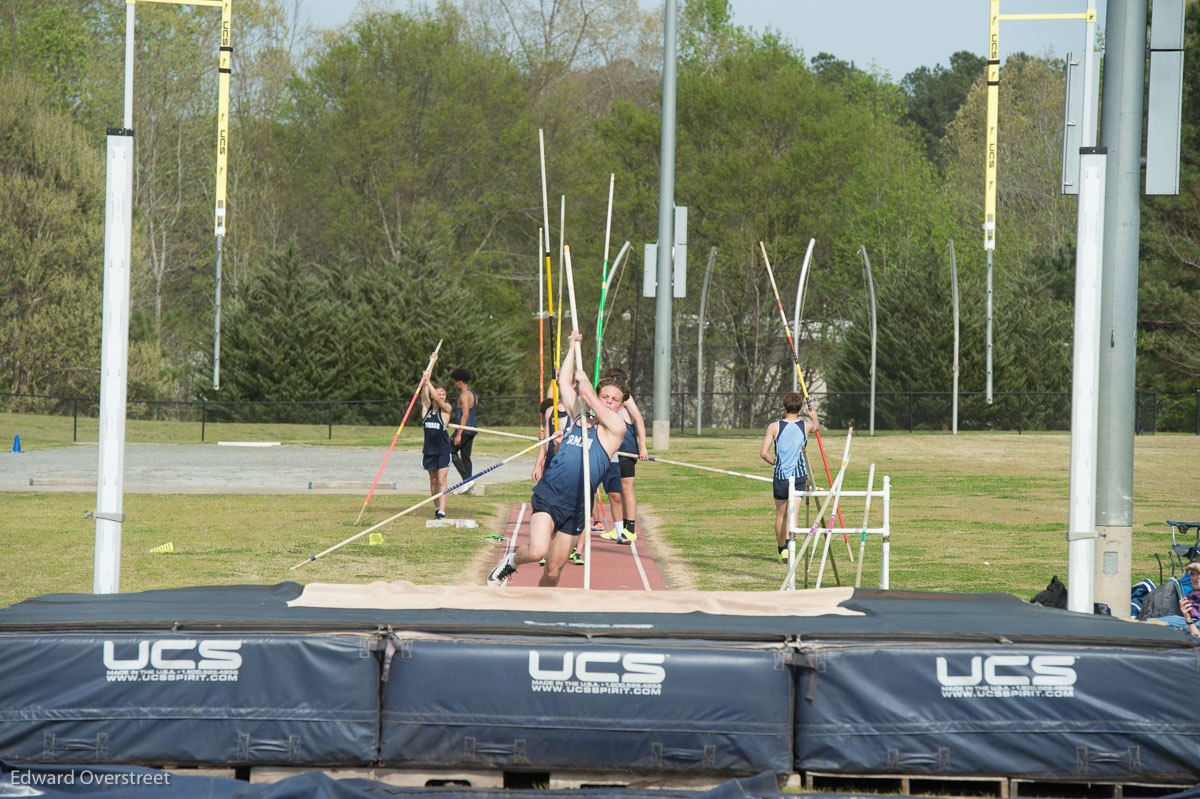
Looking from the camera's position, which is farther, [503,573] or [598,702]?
[503,573]

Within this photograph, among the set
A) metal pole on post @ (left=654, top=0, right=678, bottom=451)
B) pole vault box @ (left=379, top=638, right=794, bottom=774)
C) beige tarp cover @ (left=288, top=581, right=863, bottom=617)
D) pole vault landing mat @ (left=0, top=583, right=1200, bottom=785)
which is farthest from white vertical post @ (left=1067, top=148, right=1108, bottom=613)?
metal pole on post @ (left=654, top=0, right=678, bottom=451)

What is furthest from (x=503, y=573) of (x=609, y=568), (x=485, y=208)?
(x=485, y=208)

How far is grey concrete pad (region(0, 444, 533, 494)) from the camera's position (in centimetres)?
1998

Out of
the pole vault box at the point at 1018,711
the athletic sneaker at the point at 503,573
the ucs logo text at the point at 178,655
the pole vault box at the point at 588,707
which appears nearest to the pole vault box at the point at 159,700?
the ucs logo text at the point at 178,655

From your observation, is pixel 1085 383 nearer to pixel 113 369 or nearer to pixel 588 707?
pixel 588 707

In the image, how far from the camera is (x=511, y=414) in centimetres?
4409

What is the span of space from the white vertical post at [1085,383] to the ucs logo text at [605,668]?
11.0ft

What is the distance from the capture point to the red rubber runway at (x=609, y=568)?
11.4m

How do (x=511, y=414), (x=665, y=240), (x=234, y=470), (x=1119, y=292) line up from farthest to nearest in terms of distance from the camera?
(x=511, y=414)
(x=665, y=240)
(x=234, y=470)
(x=1119, y=292)

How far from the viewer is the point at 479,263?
51.8 m

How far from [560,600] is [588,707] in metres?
1.67

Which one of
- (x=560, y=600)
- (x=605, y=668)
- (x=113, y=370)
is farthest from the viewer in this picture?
(x=113, y=370)

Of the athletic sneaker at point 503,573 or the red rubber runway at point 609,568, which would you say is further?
the red rubber runway at point 609,568

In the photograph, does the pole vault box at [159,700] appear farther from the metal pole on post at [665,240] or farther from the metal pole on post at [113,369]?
the metal pole on post at [665,240]
